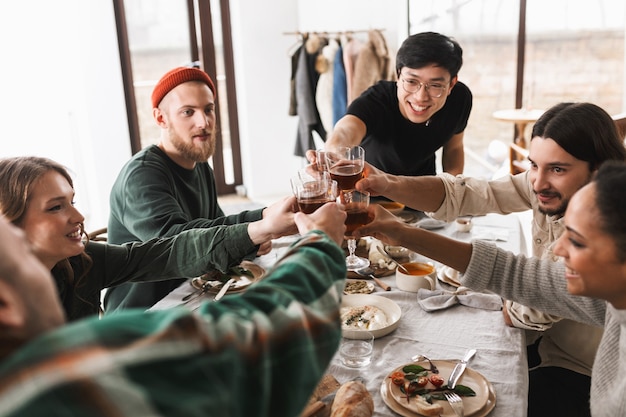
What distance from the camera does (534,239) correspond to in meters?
1.98

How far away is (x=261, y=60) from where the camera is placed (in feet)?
18.2

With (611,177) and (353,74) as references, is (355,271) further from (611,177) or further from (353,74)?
(353,74)

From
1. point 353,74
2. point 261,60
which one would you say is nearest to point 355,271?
point 353,74

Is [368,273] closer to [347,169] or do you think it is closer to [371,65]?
[347,169]

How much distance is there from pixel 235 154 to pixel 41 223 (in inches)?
176

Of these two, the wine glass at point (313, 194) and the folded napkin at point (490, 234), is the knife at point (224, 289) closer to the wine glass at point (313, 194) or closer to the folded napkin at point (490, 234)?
the wine glass at point (313, 194)

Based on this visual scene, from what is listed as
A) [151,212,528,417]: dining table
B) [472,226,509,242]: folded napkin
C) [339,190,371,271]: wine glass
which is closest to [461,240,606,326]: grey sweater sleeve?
[151,212,528,417]: dining table

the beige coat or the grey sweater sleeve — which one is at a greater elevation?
the beige coat

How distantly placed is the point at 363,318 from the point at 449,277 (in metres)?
0.42

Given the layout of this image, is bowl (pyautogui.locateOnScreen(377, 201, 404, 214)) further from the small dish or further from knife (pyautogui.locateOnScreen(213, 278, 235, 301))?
knife (pyautogui.locateOnScreen(213, 278, 235, 301))

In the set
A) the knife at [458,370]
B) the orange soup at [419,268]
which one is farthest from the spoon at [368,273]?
the knife at [458,370]

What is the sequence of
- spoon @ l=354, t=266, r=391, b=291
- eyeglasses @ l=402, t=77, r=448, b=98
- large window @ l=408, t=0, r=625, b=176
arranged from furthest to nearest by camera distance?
large window @ l=408, t=0, r=625, b=176 < eyeglasses @ l=402, t=77, r=448, b=98 < spoon @ l=354, t=266, r=391, b=291

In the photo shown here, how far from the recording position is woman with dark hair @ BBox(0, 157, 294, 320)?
63.2 inches

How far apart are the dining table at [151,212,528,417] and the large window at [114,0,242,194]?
151 inches
